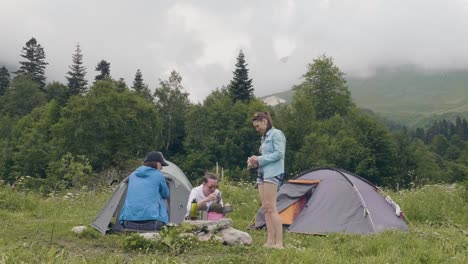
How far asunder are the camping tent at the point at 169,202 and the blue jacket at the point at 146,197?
77 cm

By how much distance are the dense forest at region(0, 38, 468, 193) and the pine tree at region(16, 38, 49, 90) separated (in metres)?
15.1

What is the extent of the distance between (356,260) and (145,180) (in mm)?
4069

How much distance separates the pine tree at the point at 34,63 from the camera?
8444cm

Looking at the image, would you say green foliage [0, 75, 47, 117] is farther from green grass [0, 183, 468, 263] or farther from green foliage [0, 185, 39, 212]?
green foliage [0, 185, 39, 212]

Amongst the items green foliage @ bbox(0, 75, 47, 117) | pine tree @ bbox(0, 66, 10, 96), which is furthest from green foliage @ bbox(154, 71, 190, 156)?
pine tree @ bbox(0, 66, 10, 96)

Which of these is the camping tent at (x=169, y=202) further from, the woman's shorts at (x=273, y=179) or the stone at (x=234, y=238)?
the woman's shorts at (x=273, y=179)

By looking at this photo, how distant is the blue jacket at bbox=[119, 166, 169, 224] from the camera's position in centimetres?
806

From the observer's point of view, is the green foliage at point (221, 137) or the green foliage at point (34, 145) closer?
the green foliage at point (34, 145)

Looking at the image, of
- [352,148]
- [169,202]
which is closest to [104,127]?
[352,148]

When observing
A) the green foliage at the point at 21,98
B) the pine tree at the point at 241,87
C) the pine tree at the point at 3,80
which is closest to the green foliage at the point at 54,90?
the green foliage at the point at 21,98

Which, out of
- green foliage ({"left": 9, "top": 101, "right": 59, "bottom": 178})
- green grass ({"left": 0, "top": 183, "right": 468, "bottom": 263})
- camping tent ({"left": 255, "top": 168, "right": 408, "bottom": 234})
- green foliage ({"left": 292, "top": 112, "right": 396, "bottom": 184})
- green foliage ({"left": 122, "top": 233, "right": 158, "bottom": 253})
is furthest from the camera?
green foliage ({"left": 9, "top": 101, "right": 59, "bottom": 178})

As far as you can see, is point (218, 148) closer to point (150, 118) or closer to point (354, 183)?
point (150, 118)

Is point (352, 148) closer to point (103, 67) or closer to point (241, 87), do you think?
point (241, 87)

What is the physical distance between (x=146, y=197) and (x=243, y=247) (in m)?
2.22
